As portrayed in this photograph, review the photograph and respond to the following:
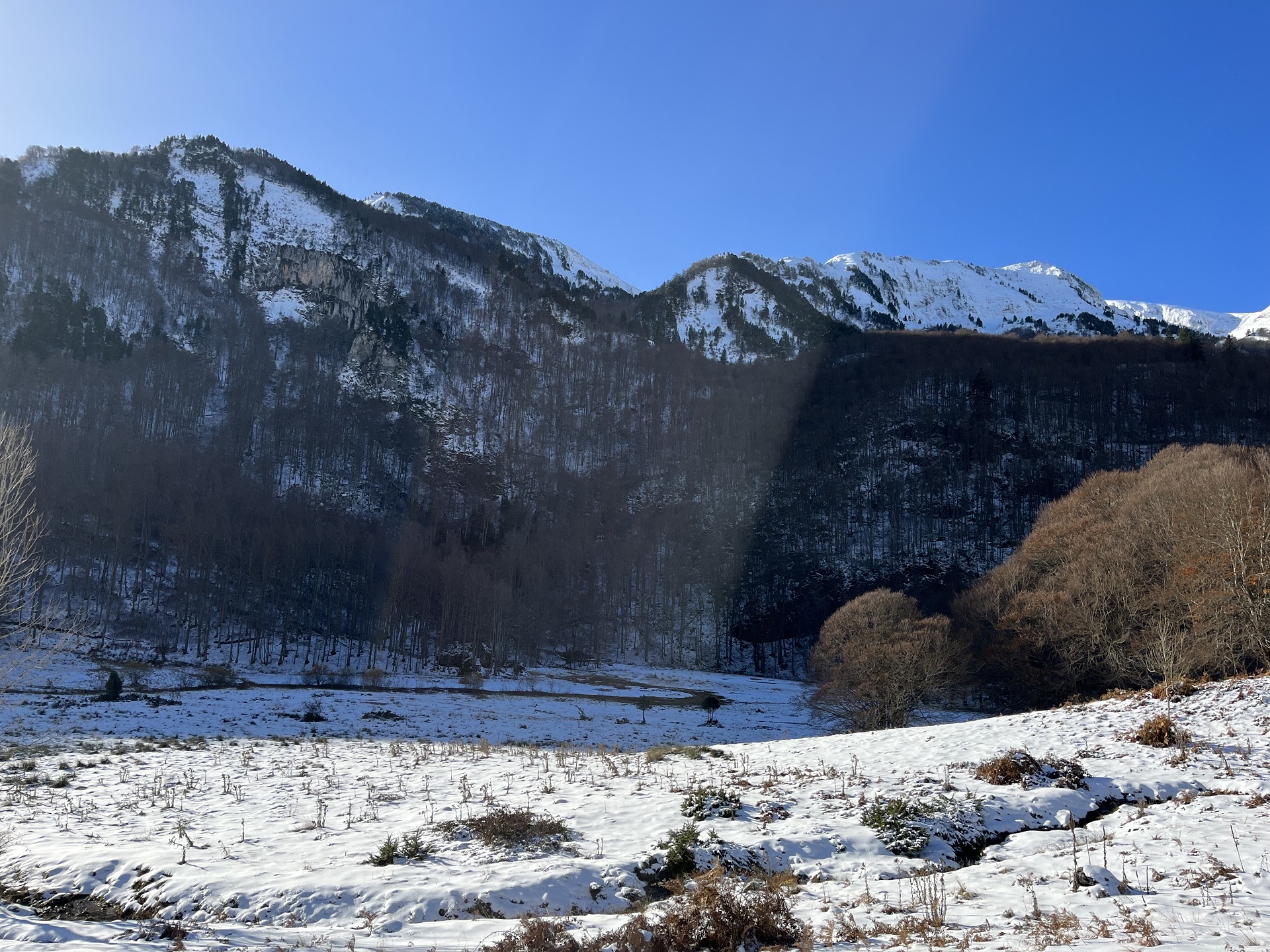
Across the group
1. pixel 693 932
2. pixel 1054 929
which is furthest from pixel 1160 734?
pixel 693 932

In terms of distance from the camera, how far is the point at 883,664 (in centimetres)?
3497

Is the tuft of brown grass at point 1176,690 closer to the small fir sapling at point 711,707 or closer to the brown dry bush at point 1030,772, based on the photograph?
the brown dry bush at point 1030,772

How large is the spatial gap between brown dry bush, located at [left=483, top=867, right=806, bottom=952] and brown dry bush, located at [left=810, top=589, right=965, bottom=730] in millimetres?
29225

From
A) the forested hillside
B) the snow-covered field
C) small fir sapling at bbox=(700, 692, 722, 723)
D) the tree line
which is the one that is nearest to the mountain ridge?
the forested hillside

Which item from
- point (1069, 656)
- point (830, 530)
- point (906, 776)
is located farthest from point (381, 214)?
point (906, 776)

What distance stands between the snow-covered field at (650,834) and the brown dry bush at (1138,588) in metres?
8.50

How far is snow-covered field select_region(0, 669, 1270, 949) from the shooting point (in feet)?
24.6

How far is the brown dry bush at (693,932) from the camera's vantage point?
22.7 feet

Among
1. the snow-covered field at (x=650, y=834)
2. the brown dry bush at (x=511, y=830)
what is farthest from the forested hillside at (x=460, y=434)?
the brown dry bush at (x=511, y=830)

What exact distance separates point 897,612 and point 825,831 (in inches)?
1300

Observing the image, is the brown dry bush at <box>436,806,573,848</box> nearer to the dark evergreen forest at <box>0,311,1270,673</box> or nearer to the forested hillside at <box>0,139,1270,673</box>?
the dark evergreen forest at <box>0,311,1270,673</box>

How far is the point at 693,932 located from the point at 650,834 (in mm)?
3822

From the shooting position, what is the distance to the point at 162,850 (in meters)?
10.1

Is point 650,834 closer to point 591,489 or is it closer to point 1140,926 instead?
point 1140,926
